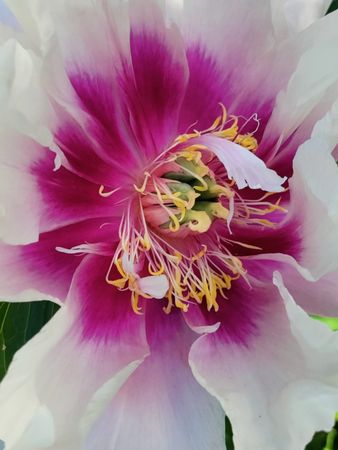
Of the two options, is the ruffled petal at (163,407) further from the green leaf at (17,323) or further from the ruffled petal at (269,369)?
the green leaf at (17,323)

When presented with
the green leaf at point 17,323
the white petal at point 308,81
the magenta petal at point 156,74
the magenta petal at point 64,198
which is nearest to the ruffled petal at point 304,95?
the white petal at point 308,81

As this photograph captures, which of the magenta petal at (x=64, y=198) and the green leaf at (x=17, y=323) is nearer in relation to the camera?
the magenta petal at (x=64, y=198)

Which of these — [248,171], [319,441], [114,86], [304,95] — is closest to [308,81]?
[304,95]

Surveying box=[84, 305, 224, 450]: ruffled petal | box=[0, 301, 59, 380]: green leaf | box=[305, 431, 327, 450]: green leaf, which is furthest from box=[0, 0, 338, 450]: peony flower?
box=[305, 431, 327, 450]: green leaf

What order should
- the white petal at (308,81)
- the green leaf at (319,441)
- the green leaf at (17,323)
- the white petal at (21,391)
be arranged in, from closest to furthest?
the white petal at (21,391), the white petal at (308,81), the green leaf at (17,323), the green leaf at (319,441)

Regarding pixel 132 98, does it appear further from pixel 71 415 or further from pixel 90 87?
pixel 71 415

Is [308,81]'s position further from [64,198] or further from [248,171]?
[64,198]

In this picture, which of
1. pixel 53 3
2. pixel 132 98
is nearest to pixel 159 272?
pixel 132 98
